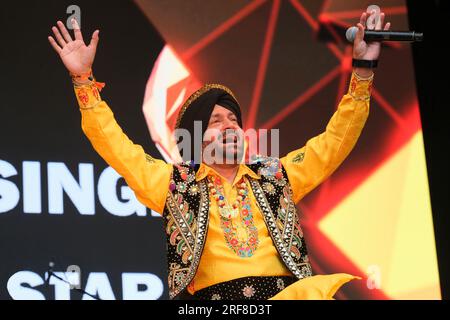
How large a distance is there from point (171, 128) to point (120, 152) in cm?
167

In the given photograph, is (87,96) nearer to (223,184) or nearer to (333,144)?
(223,184)

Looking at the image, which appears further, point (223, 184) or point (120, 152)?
point (223, 184)

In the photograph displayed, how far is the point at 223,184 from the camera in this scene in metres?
4.52

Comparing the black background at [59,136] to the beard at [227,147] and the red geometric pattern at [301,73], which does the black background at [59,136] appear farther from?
the beard at [227,147]

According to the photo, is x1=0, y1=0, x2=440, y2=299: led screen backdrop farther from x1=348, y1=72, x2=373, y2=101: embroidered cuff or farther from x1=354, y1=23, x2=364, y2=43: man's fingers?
x1=354, y1=23, x2=364, y2=43: man's fingers

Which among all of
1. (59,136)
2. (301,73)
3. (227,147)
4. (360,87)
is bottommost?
(227,147)

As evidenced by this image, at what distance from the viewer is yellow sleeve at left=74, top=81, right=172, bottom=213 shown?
13.9 ft

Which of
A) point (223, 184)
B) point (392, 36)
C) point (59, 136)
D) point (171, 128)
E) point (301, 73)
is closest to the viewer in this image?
point (392, 36)

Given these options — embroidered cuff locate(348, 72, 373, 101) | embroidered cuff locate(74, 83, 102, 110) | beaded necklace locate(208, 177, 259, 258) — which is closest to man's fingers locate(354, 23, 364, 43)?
embroidered cuff locate(348, 72, 373, 101)

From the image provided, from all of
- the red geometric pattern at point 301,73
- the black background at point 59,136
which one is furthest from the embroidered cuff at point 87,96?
the red geometric pattern at point 301,73

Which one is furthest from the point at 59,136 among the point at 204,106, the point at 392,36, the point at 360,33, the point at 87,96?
the point at 392,36

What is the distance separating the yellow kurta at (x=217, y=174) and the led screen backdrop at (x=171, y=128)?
131 centimetres
